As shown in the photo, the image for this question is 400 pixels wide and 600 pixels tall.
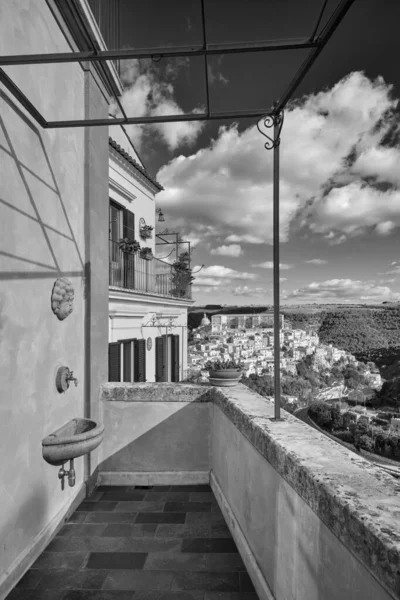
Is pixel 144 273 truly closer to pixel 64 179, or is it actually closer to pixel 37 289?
pixel 64 179

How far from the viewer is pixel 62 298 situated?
3379 mm

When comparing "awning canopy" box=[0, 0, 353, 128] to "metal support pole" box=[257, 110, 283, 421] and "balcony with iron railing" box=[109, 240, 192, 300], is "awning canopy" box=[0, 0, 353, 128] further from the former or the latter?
"balcony with iron railing" box=[109, 240, 192, 300]

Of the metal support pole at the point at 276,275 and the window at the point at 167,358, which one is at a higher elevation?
the metal support pole at the point at 276,275

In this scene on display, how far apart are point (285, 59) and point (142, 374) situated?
6.58m

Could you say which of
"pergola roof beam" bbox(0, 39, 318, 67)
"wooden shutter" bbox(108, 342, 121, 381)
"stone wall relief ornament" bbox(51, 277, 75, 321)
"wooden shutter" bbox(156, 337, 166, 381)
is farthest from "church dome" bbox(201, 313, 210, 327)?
"pergola roof beam" bbox(0, 39, 318, 67)

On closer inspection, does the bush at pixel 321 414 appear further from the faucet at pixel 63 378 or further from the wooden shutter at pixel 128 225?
the wooden shutter at pixel 128 225

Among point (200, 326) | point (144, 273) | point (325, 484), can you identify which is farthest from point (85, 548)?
point (200, 326)

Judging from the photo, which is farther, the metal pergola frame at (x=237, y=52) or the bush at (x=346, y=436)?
the bush at (x=346, y=436)

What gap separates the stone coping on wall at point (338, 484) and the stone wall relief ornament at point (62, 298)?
1.78 m

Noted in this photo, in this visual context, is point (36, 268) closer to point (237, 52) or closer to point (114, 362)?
point (237, 52)

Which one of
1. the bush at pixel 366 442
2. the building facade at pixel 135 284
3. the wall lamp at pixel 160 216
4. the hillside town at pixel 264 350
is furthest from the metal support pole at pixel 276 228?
the wall lamp at pixel 160 216

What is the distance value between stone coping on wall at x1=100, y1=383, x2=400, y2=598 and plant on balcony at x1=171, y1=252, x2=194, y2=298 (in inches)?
336

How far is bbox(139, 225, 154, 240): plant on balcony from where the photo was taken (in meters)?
9.17

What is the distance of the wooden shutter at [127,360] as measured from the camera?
763cm
